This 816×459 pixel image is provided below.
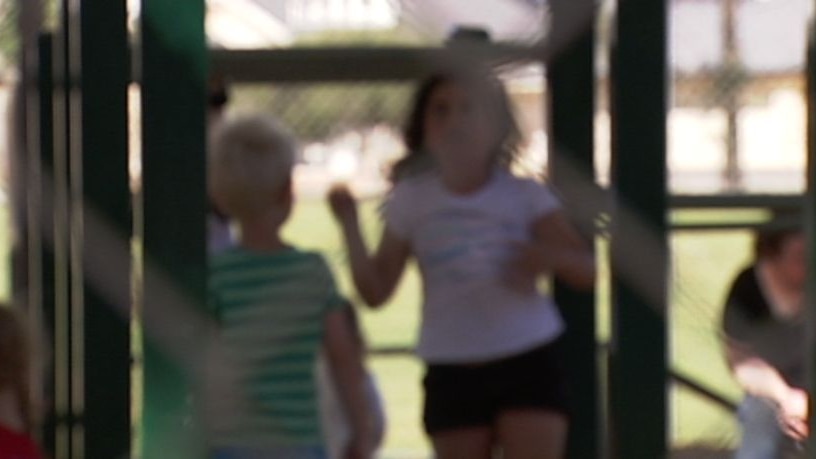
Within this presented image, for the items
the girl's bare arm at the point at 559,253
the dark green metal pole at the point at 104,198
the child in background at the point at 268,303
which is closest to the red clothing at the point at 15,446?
the dark green metal pole at the point at 104,198

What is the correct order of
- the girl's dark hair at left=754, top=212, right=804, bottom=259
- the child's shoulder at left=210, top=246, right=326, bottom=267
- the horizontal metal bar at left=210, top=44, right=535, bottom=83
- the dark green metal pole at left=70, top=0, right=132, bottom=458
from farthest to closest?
the girl's dark hair at left=754, top=212, right=804, bottom=259
the child's shoulder at left=210, top=246, right=326, bottom=267
the dark green metal pole at left=70, top=0, right=132, bottom=458
the horizontal metal bar at left=210, top=44, right=535, bottom=83

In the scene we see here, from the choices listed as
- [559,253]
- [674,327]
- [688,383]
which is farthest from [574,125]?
[674,327]

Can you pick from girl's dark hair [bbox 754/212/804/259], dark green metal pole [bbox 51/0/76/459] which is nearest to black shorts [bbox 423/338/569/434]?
girl's dark hair [bbox 754/212/804/259]

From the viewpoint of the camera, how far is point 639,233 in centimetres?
221

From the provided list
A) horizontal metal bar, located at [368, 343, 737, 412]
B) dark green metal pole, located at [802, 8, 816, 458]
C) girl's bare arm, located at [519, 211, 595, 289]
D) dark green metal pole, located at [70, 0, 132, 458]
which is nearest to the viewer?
dark green metal pole, located at [802, 8, 816, 458]

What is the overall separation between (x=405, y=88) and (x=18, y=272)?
909 mm

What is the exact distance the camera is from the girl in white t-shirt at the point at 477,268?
9.82ft

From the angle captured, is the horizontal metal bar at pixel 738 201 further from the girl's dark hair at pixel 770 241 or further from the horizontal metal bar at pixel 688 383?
the horizontal metal bar at pixel 688 383

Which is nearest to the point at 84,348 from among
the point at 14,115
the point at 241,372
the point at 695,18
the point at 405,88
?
the point at 241,372

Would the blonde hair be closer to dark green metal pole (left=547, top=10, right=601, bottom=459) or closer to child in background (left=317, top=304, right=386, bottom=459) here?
child in background (left=317, top=304, right=386, bottom=459)

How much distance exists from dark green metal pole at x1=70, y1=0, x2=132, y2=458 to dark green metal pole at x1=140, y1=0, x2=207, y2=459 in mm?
497

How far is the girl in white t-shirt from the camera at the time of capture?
299cm

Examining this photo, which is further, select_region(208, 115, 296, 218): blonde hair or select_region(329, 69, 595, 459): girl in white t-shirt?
select_region(329, 69, 595, 459): girl in white t-shirt

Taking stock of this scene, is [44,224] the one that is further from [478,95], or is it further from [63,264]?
[478,95]
